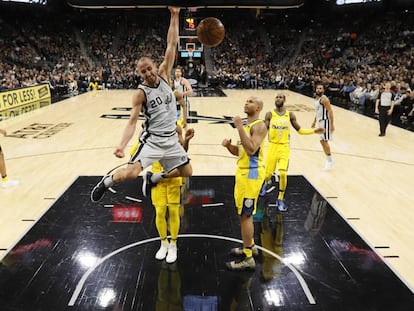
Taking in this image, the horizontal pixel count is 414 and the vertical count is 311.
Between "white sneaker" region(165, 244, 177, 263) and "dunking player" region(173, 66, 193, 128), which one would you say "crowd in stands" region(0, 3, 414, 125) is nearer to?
"dunking player" region(173, 66, 193, 128)

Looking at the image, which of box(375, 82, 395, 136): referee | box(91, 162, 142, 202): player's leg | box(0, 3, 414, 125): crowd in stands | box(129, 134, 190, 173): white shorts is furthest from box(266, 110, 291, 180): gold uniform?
box(0, 3, 414, 125): crowd in stands

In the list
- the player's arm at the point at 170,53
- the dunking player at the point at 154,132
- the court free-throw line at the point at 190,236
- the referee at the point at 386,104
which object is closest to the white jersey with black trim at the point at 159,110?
the dunking player at the point at 154,132

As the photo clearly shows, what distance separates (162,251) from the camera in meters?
4.17

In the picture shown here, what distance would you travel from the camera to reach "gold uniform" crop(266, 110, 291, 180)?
17.5ft

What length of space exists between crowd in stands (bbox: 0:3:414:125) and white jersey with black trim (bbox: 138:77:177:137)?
1556 centimetres

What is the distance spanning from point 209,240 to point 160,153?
1.30m

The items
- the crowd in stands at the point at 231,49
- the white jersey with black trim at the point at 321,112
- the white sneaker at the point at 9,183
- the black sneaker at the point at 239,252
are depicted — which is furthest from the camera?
the crowd in stands at the point at 231,49

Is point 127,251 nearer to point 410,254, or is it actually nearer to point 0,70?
point 410,254

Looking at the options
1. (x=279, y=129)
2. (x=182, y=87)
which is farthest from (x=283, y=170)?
(x=182, y=87)

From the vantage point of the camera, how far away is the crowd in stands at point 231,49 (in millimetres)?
22594

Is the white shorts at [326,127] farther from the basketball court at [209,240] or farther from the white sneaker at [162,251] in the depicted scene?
the white sneaker at [162,251]

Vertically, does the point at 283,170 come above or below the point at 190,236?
above

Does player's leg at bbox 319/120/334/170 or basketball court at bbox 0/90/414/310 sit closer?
basketball court at bbox 0/90/414/310

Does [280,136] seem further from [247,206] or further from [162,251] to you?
[162,251]
